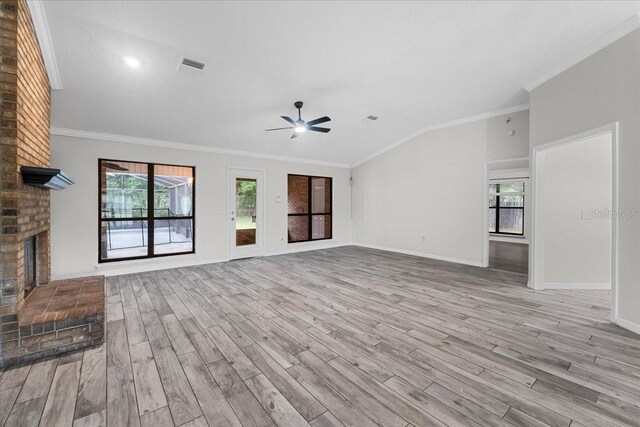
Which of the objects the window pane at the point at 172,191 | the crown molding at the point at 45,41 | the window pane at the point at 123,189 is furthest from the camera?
the window pane at the point at 172,191

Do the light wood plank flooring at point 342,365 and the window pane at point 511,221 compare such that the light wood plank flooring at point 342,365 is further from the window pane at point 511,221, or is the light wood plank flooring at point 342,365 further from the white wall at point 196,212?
the window pane at point 511,221

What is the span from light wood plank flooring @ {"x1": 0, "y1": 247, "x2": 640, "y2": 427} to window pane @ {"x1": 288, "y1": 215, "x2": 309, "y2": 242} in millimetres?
3704

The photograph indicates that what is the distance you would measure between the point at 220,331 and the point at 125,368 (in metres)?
0.80

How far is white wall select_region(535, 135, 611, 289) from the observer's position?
394 centimetres

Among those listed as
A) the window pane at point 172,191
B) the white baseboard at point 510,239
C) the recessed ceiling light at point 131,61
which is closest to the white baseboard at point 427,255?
the white baseboard at point 510,239

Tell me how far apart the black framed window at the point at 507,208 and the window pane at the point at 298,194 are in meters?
7.07

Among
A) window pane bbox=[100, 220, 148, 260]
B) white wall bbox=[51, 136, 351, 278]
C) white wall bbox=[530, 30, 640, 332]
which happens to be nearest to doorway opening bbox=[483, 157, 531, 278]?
white wall bbox=[530, 30, 640, 332]

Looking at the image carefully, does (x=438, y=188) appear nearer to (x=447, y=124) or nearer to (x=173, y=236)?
(x=447, y=124)

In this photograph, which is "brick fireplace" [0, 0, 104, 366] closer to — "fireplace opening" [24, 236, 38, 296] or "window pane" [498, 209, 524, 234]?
"fireplace opening" [24, 236, 38, 296]

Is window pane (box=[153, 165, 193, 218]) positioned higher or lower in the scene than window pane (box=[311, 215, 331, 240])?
higher

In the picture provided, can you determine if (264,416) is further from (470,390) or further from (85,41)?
(85,41)

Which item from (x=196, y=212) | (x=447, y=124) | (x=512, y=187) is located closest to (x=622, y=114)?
(x=447, y=124)

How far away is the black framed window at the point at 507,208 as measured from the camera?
956cm

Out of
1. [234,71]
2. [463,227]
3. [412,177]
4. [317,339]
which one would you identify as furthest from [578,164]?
[234,71]
